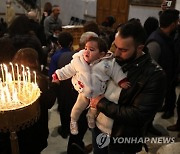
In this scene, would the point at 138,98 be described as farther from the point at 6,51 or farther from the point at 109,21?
the point at 109,21

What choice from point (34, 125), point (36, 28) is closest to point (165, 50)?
point (34, 125)

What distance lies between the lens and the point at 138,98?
1.76 m

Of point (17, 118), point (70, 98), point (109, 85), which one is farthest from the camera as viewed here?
point (70, 98)

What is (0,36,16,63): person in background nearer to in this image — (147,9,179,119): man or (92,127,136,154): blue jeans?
(92,127,136,154): blue jeans

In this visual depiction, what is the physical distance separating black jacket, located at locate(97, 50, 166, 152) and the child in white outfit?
3.2 inches

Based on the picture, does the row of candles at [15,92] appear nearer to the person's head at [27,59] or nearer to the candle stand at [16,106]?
the candle stand at [16,106]

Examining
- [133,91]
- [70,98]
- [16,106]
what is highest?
[16,106]

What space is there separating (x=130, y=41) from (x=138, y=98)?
1.33 feet

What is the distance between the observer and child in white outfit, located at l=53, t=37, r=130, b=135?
1960 mm

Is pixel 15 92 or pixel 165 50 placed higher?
pixel 15 92

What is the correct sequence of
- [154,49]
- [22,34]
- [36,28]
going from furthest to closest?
[36,28]
[22,34]
[154,49]

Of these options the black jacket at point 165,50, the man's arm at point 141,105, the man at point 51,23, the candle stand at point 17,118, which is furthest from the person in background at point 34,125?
the man at point 51,23

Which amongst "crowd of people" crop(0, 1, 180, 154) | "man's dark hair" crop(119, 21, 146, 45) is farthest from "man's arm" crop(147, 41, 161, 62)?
"man's dark hair" crop(119, 21, 146, 45)

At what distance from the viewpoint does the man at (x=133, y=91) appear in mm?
1704
